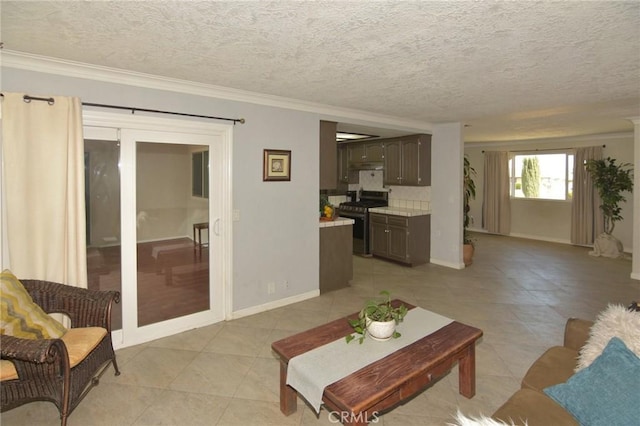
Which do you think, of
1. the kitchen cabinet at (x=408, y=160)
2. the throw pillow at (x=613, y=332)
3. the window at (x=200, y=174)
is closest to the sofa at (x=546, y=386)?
the throw pillow at (x=613, y=332)

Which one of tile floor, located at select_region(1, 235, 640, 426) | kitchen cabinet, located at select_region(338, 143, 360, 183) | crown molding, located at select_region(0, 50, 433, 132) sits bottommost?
tile floor, located at select_region(1, 235, 640, 426)

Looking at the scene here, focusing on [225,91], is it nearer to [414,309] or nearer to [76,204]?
[76,204]

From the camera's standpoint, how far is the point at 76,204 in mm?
2701

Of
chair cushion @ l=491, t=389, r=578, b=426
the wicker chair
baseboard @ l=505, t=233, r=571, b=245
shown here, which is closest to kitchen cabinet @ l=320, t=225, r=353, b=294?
the wicker chair

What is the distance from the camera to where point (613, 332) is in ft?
5.73

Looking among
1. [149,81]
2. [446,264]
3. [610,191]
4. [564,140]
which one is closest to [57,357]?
[149,81]

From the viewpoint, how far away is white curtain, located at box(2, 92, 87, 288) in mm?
2480

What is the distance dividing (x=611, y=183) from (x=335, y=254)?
225 inches

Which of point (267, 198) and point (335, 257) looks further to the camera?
point (335, 257)

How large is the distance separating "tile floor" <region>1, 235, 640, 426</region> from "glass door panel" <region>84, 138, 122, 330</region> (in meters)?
0.67

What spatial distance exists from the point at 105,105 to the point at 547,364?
3.65m

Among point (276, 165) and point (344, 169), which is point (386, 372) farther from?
point (344, 169)

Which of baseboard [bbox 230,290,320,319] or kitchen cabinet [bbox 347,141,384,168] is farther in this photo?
kitchen cabinet [bbox 347,141,384,168]

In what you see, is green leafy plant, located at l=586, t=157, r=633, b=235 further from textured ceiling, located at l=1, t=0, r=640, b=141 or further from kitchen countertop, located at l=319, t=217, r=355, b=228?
kitchen countertop, located at l=319, t=217, r=355, b=228
